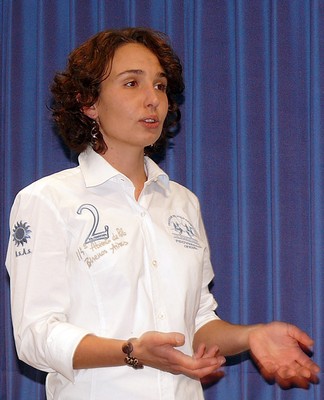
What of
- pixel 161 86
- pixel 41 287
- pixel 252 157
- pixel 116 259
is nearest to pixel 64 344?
pixel 41 287

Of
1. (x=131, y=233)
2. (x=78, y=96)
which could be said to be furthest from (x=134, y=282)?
(x=78, y=96)

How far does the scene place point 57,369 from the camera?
1.75 metres

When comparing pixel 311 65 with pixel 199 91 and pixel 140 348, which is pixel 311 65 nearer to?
pixel 199 91

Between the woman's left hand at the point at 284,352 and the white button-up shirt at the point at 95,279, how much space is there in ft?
0.83

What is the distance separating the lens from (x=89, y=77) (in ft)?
6.68

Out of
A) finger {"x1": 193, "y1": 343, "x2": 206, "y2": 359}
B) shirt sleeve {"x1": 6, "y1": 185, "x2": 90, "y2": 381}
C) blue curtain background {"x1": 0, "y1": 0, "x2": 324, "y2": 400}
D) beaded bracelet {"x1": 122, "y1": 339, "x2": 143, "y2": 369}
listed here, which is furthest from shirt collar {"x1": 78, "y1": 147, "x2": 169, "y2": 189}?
blue curtain background {"x1": 0, "y1": 0, "x2": 324, "y2": 400}

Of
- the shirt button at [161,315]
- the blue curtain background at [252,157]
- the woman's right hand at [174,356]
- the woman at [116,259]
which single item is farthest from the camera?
the blue curtain background at [252,157]

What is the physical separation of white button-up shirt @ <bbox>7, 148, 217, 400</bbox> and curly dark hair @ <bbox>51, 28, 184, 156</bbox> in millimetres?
165

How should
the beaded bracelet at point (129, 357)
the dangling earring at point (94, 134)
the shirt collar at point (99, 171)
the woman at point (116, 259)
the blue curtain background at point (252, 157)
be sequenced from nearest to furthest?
1. the beaded bracelet at point (129, 357)
2. the woman at point (116, 259)
3. the shirt collar at point (99, 171)
4. the dangling earring at point (94, 134)
5. the blue curtain background at point (252, 157)

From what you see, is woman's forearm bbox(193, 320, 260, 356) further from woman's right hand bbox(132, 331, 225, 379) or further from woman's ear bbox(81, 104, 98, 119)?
woman's ear bbox(81, 104, 98, 119)

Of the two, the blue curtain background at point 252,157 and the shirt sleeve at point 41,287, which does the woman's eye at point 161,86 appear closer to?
the shirt sleeve at point 41,287

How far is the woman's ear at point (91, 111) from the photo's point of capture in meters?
2.09

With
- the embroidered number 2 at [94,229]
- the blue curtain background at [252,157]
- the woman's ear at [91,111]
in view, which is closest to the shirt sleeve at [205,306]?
the embroidered number 2 at [94,229]

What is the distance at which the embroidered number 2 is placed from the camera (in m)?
1.86
